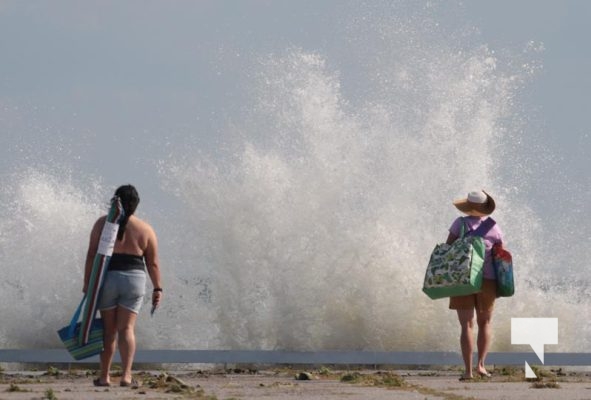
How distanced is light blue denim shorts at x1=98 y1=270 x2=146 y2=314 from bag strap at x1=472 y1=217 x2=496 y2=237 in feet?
8.71

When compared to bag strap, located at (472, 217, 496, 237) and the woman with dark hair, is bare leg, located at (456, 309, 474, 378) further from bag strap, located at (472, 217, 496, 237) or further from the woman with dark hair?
the woman with dark hair

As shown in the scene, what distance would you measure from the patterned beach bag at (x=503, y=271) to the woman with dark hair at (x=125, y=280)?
2566 mm

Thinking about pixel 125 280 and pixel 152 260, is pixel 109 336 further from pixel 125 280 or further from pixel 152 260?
pixel 152 260

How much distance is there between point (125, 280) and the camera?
24.5ft

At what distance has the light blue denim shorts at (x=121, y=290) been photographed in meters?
7.45

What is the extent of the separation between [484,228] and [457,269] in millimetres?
538

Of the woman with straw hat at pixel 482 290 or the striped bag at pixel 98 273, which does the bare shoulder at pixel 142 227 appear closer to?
the striped bag at pixel 98 273

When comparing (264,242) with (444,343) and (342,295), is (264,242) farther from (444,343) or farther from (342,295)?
(444,343)

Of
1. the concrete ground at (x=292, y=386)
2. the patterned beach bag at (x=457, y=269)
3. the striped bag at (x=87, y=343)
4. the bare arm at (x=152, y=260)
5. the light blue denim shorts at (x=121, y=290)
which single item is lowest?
the concrete ground at (x=292, y=386)

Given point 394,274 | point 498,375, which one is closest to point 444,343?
point 394,274

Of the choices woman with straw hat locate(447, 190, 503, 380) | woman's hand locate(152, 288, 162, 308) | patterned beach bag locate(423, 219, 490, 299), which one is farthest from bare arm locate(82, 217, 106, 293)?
woman with straw hat locate(447, 190, 503, 380)

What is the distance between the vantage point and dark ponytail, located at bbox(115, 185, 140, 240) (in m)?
7.58

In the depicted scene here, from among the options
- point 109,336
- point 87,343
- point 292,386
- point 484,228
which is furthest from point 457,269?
point 87,343

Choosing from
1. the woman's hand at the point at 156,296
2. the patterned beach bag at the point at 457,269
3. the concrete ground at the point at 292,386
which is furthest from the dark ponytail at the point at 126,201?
the patterned beach bag at the point at 457,269
